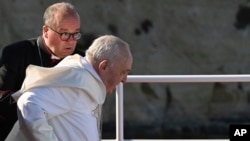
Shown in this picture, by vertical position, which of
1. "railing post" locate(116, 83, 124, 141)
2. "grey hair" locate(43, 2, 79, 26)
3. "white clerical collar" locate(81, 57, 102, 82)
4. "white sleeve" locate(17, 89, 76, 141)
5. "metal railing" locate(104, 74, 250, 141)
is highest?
"grey hair" locate(43, 2, 79, 26)

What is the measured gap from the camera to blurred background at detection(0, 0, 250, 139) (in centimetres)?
714

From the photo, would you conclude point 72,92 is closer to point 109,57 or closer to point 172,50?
point 109,57

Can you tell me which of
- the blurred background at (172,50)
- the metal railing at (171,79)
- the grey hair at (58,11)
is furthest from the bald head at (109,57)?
the blurred background at (172,50)

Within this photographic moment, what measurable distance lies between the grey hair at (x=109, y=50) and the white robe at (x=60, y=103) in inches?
2.2

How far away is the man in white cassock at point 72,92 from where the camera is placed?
234 centimetres

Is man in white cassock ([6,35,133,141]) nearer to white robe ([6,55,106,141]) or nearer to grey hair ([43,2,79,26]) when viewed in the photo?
white robe ([6,55,106,141])

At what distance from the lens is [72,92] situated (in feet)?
7.86

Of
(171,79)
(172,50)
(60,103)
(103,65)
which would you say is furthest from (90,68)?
(172,50)

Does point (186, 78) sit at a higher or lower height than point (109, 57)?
lower

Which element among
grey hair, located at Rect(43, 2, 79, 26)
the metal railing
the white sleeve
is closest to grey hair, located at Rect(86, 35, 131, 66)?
the white sleeve

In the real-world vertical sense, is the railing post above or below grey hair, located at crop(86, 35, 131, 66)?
below

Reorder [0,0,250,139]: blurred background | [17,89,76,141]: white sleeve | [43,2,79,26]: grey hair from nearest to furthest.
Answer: [17,89,76,141]: white sleeve
[43,2,79,26]: grey hair
[0,0,250,139]: blurred background

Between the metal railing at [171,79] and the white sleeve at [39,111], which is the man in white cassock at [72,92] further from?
the metal railing at [171,79]

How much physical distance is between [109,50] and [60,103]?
250mm
